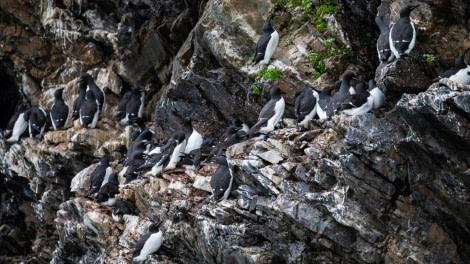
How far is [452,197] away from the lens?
11.7 m

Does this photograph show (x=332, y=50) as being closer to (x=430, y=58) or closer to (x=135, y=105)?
(x=430, y=58)

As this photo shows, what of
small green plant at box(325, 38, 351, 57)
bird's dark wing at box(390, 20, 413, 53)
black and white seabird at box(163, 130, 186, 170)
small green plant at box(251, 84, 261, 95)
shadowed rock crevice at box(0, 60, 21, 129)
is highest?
bird's dark wing at box(390, 20, 413, 53)

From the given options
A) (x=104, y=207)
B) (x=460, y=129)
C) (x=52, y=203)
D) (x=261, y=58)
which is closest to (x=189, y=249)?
(x=104, y=207)

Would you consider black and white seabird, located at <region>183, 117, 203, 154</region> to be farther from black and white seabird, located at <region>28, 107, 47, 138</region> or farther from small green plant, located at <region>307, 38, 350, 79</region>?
black and white seabird, located at <region>28, 107, 47, 138</region>

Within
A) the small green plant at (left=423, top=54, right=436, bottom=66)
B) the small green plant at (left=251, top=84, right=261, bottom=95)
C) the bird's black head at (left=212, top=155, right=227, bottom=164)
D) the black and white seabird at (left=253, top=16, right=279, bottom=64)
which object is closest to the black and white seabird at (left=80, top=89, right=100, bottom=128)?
the small green plant at (left=251, top=84, right=261, bottom=95)

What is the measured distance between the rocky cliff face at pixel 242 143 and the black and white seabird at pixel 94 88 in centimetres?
49

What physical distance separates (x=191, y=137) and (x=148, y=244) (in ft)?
12.8

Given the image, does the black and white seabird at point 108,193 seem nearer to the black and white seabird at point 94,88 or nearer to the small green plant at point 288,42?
the small green plant at point 288,42

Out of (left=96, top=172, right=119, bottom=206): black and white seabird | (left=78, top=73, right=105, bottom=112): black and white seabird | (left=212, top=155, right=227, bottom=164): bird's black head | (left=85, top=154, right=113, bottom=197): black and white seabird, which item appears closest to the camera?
(left=212, top=155, right=227, bottom=164): bird's black head

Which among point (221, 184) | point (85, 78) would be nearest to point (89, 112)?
point (85, 78)

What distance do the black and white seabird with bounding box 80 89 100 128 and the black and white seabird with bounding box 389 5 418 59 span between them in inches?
382

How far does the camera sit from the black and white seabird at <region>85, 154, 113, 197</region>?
18.9 metres

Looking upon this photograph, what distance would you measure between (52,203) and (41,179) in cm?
84

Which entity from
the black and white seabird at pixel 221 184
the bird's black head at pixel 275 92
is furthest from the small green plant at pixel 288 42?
the black and white seabird at pixel 221 184
